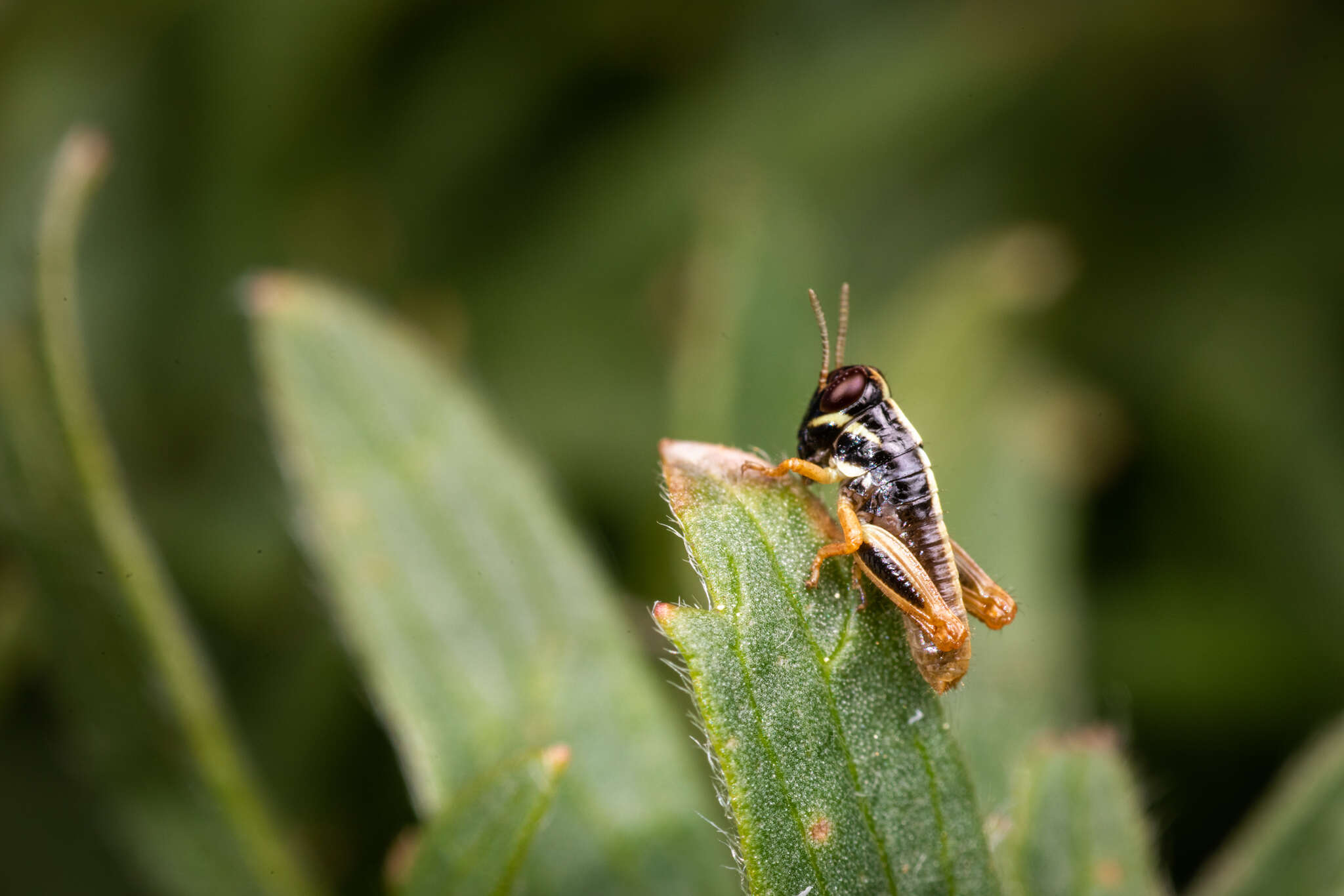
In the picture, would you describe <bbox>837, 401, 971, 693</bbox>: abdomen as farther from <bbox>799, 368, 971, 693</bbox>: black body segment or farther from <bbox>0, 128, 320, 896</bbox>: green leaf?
<bbox>0, 128, 320, 896</bbox>: green leaf

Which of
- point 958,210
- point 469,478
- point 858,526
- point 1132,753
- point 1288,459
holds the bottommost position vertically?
point 1132,753

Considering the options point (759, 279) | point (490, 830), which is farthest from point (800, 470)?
point (759, 279)

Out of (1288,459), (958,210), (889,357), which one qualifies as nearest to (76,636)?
(889,357)

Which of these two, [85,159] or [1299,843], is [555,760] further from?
[85,159]

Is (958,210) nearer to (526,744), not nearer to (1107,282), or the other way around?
(1107,282)

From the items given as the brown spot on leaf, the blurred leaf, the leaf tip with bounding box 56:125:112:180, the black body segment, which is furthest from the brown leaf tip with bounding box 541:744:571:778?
the leaf tip with bounding box 56:125:112:180

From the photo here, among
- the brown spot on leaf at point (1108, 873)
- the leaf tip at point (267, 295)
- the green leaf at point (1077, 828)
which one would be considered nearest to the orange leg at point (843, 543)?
the green leaf at point (1077, 828)
